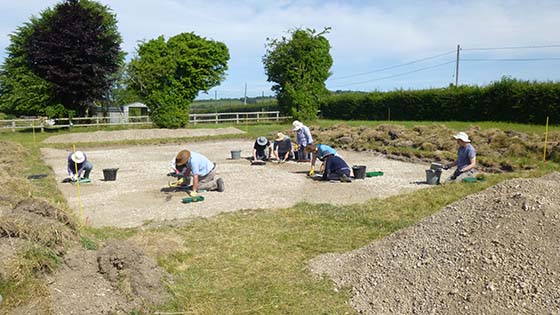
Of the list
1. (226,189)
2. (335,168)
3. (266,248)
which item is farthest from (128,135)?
(266,248)

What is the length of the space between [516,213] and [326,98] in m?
42.9

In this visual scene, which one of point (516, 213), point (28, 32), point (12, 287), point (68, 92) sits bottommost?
point (12, 287)

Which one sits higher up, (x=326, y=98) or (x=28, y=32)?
(x=28, y=32)

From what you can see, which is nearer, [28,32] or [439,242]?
[439,242]

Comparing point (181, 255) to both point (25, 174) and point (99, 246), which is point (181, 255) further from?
point (25, 174)

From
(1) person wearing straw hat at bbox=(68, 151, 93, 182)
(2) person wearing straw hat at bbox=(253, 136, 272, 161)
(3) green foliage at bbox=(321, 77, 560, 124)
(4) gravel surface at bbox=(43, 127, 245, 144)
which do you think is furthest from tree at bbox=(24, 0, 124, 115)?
(1) person wearing straw hat at bbox=(68, 151, 93, 182)

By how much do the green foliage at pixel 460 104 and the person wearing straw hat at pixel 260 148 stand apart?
20398 mm

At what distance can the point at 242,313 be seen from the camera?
15.2 feet

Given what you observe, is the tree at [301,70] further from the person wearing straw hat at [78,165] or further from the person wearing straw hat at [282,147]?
the person wearing straw hat at [78,165]

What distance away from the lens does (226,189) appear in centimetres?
1102

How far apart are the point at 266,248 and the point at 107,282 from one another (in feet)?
7.86

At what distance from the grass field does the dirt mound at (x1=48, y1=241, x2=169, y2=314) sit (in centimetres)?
22

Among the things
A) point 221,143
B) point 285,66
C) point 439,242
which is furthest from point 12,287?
point 285,66

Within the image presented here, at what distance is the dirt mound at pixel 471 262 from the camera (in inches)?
166
